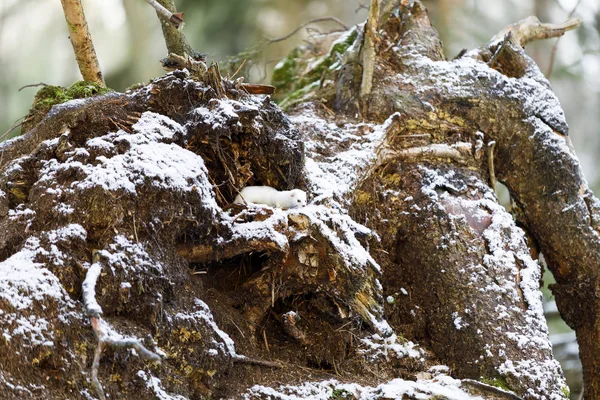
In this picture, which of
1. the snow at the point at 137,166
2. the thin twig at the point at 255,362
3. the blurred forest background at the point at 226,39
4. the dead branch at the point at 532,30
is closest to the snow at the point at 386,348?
the thin twig at the point at 255,362

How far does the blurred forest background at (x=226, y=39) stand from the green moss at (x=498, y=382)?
12.1ft

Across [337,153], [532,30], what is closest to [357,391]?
[337,153]

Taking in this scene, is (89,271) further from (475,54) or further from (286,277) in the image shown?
(475,54)

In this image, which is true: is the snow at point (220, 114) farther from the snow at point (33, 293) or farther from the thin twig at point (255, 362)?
the thin twig at point (255, 362)

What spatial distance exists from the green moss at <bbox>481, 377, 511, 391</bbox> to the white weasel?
132 cm

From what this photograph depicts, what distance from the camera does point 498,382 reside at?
2.99m

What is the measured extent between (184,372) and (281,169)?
126cm

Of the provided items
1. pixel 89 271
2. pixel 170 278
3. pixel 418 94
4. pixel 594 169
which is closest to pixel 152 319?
pixel 170 278

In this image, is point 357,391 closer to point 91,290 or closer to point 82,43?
point 91,290

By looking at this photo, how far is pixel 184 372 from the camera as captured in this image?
7.76ft

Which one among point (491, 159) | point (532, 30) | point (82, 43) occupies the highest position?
point (532, 30)

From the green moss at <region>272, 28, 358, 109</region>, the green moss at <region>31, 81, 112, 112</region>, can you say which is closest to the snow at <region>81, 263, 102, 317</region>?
the green moss at <region>31, 81, 112, 112</region>

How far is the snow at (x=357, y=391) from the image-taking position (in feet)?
8.20

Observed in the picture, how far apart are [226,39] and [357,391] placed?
708 cm
